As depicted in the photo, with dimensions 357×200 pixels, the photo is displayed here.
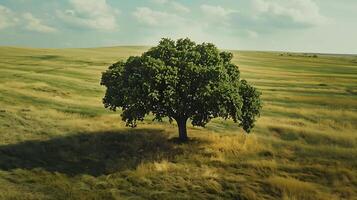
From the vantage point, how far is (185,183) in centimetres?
3070

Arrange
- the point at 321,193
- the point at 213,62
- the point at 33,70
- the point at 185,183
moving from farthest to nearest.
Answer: the point at 33,70
the point at 213,62
the point at 185,183
the point at 321,193

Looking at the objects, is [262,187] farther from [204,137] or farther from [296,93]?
[296,93]

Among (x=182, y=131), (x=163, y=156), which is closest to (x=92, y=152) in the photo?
(x=163, y=156)

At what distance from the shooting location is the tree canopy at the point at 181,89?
36.2m

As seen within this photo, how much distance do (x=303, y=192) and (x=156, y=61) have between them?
16.0m

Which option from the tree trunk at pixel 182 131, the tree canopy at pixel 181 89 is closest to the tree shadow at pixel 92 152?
the tree trunk at pixel 182 131

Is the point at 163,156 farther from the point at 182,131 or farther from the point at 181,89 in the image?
the point at 181,89

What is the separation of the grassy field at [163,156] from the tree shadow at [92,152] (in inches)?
3.1

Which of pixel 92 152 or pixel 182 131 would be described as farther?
pixel 182 131

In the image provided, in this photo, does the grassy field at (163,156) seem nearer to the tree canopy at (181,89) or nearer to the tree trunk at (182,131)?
the tree trunk at (182,131)

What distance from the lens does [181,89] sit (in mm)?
37625

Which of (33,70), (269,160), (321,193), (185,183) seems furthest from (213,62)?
(33,70)

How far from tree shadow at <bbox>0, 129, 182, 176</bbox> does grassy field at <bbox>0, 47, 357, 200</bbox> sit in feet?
0.26

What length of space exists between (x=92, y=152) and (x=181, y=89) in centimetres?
913
